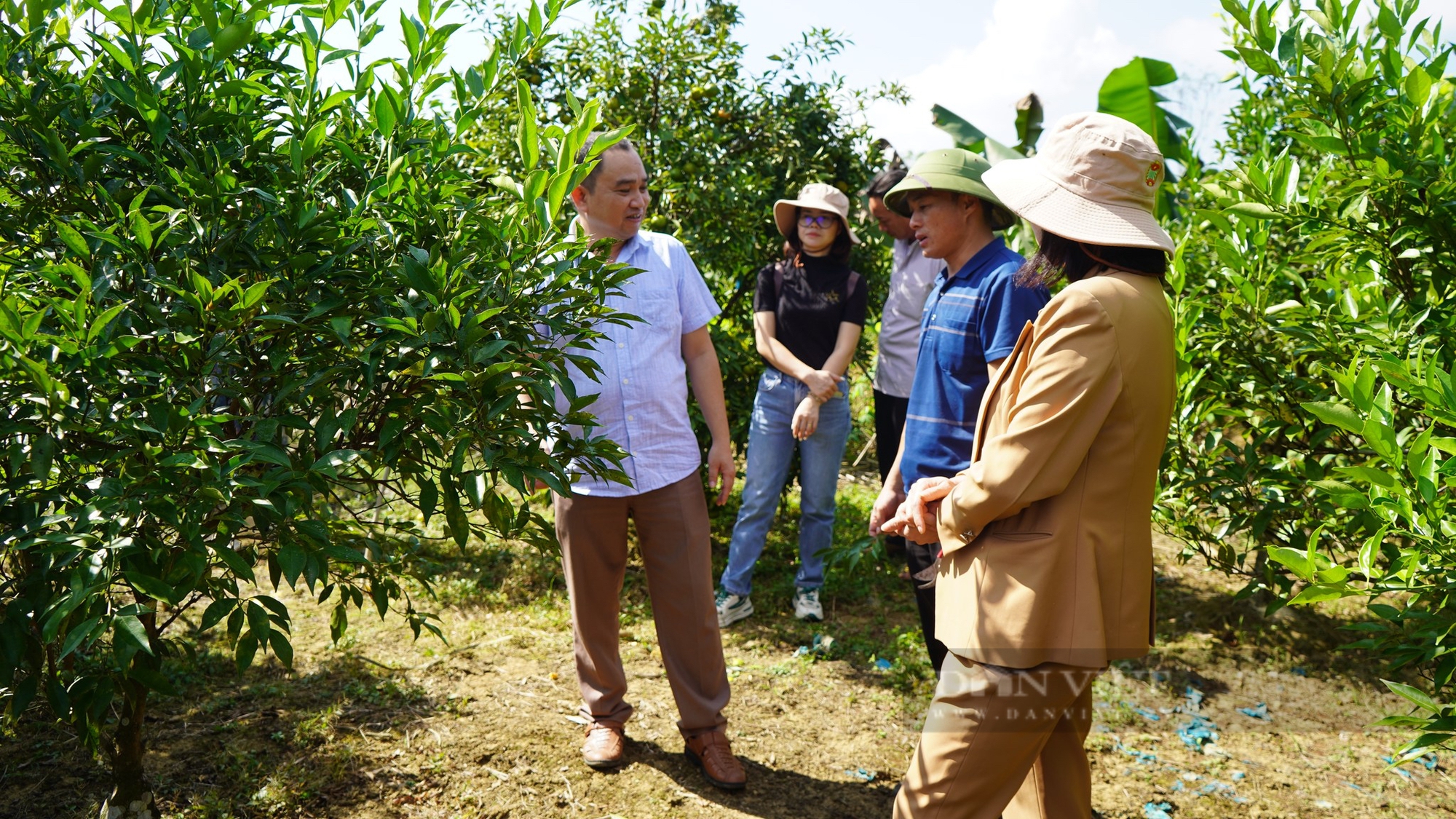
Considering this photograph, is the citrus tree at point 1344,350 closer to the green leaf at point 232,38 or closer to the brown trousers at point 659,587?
the brown trousers at point 659,587

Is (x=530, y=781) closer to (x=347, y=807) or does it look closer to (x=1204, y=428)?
(x=347, y=807)

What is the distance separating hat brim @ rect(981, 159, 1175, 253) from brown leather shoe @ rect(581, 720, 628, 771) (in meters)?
2.24

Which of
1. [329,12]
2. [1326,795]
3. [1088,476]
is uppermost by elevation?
[329,12]

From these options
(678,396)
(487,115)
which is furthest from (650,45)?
(678,396)

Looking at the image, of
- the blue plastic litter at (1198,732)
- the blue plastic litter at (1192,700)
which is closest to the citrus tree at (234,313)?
the blue plastic litter at (1198,732)

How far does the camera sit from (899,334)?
4840mm

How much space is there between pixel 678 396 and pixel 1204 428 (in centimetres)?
293

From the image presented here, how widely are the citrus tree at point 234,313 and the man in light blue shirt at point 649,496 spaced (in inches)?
33.5

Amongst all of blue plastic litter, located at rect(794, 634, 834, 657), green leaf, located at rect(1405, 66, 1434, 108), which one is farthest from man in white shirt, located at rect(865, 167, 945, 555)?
green leaf, located at rect(1405, 66, 1434, 108)

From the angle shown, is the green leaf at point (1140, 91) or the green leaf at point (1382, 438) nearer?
the green leaf at point (1382, 438)

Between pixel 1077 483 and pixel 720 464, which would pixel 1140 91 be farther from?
pixel 1077 483

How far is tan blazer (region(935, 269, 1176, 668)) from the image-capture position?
202cm

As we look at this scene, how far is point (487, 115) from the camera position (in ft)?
19.0

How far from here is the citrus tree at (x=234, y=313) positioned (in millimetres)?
1764
